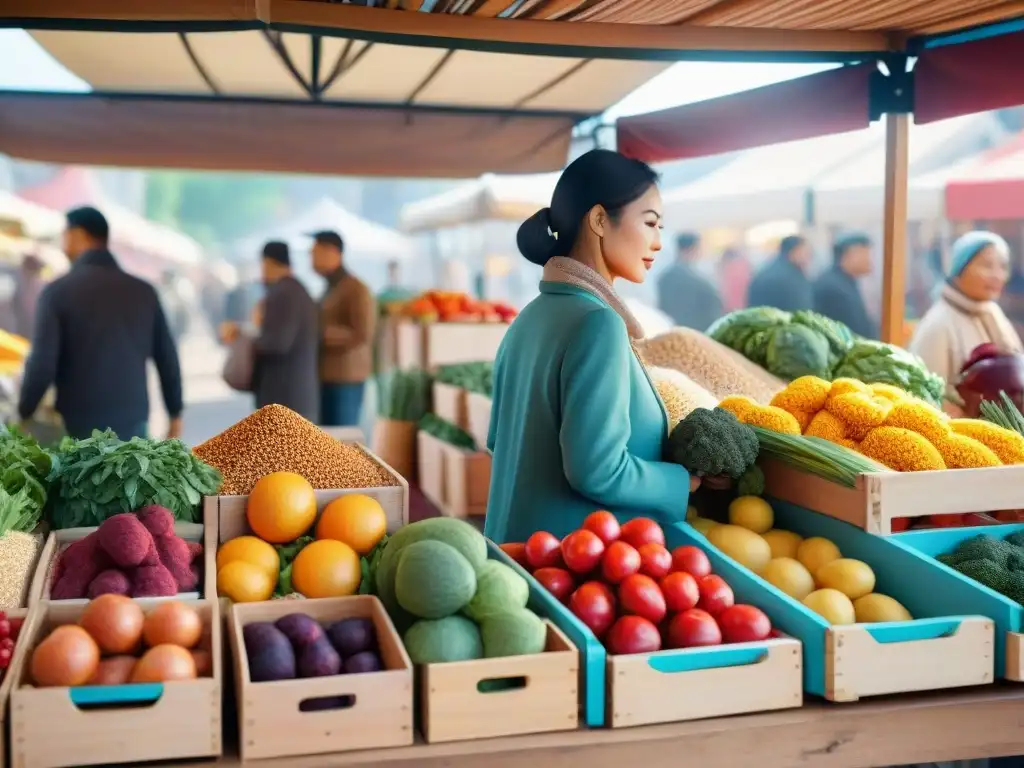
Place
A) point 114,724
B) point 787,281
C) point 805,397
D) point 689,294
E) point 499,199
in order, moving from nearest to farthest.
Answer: point 114,724 < point 805,397 < point 787,281 < point 499,199 < point 689,294

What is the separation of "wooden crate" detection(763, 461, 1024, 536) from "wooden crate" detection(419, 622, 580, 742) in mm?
880

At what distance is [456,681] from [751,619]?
1.88 feet

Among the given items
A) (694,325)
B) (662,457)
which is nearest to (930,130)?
(694,325)

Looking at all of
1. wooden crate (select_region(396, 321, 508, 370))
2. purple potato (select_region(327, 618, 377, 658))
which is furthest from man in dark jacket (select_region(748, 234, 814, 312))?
purple potato (select_region(327, 618, 377, 658))

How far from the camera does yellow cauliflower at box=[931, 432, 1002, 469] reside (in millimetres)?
2611

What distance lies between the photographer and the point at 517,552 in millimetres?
2391

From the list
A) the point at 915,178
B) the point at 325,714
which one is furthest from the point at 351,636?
the point at 915,178

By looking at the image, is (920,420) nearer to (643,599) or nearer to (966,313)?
(643,599)

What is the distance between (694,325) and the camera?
9328mm

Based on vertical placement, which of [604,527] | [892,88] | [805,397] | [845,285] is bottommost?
[604,527]

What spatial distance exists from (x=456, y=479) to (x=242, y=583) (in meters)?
4.23

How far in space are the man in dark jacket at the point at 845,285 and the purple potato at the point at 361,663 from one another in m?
5.92

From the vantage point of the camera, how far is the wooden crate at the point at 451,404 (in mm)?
6770

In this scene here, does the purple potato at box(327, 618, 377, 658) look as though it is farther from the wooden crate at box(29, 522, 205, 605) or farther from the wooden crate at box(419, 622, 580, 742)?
the wooden crate at box(29, 522, 205, 605)
